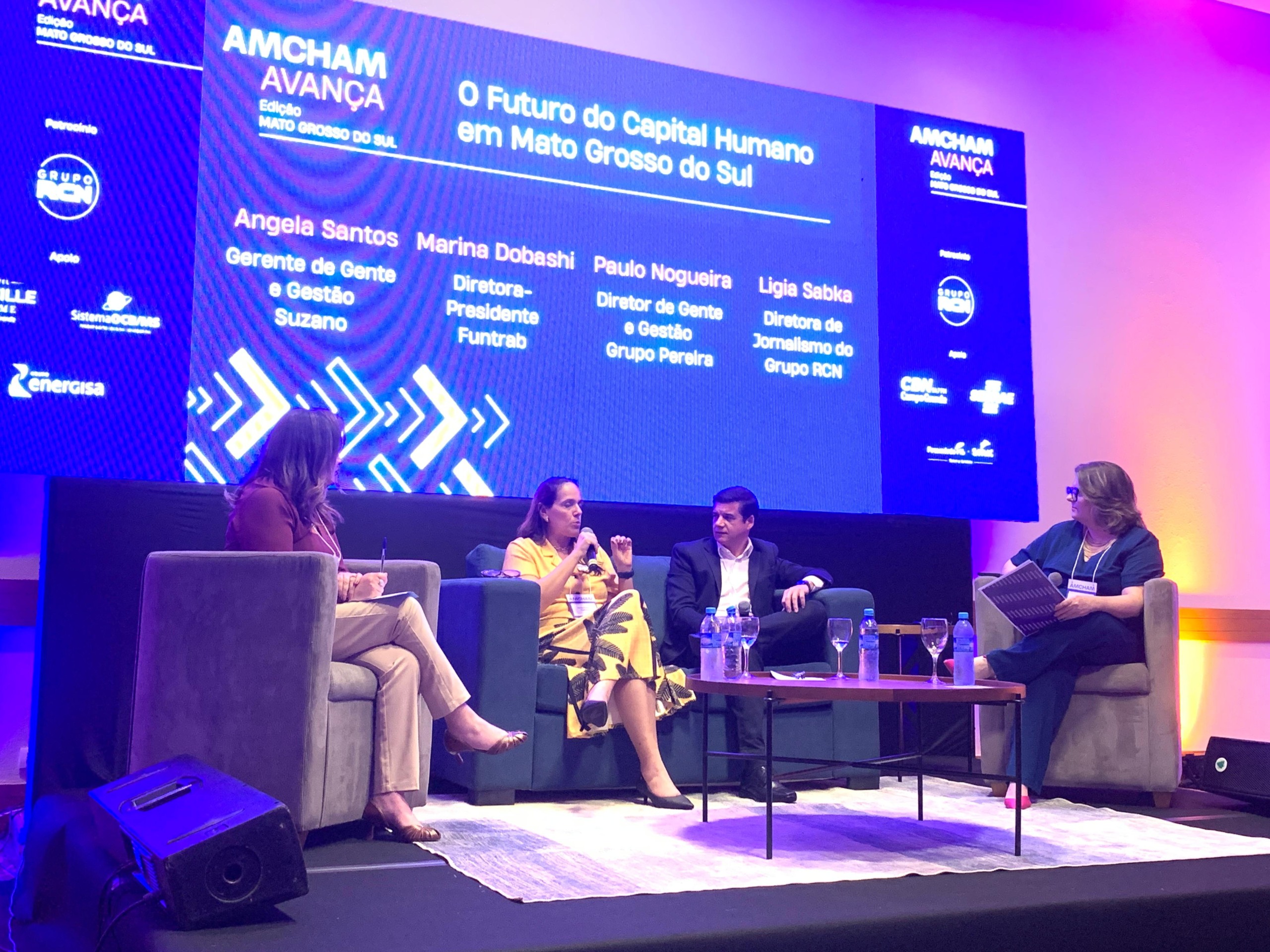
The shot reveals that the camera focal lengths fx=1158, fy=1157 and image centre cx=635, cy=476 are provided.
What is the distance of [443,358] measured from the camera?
4.13m

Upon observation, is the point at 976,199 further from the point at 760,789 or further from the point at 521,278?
the point at 760,789

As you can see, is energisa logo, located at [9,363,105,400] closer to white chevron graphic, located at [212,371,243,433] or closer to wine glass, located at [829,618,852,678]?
white chevron graphic, located at [212,371,243,433]

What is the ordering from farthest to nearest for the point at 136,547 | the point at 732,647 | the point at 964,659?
the point at 136,547, the point at 732,647, the point at 964,659

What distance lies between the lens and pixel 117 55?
12.4 ft

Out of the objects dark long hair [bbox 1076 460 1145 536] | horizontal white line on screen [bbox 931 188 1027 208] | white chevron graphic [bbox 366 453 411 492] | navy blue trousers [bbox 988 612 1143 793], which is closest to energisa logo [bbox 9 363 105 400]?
white chevron graphic [bbox 366 453 411 492]

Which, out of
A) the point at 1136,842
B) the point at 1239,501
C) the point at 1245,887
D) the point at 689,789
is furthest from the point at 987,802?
the point at 1239,501

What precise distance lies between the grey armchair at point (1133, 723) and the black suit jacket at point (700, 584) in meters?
0.91

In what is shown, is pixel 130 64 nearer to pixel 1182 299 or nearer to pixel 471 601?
pixel 471 601

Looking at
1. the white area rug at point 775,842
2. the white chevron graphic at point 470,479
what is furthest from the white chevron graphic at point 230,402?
the white area rug at point 775,842

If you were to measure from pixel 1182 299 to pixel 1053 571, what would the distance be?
8.76ft

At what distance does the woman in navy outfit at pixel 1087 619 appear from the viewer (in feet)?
11.7

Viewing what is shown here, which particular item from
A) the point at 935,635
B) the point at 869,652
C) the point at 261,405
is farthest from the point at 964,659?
the point at 261,405

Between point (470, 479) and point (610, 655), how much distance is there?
1.00 meters

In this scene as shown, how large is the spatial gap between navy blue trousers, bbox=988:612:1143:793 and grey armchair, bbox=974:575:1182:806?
0.13 ft
